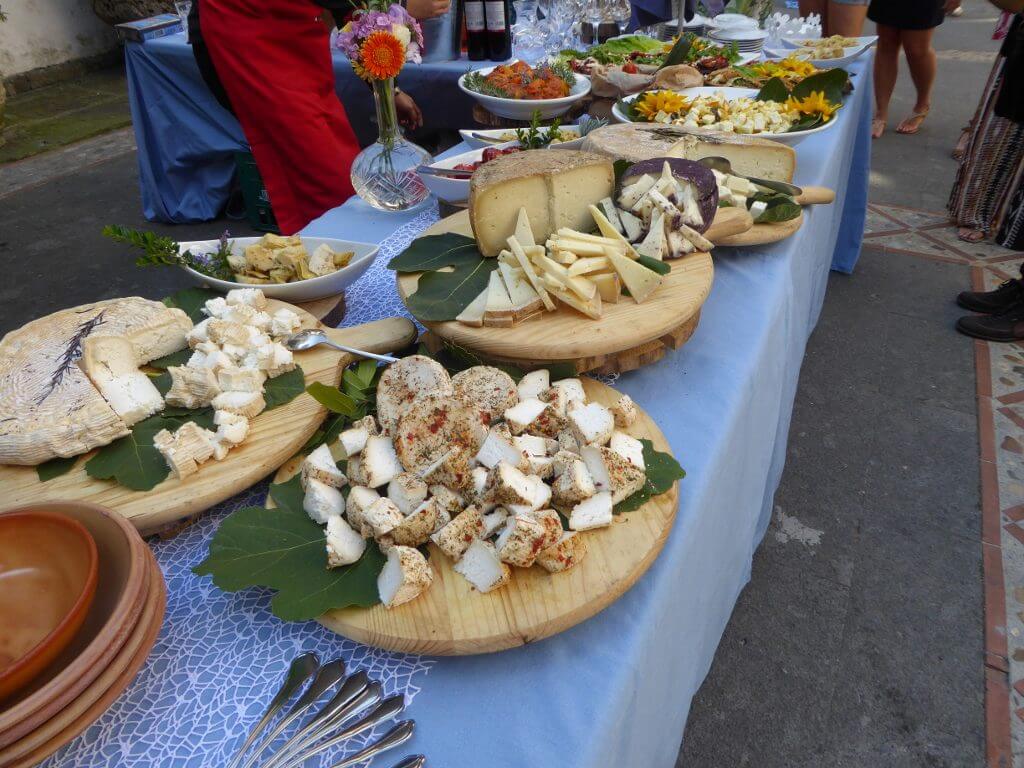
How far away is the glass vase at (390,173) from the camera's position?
6.56 ft

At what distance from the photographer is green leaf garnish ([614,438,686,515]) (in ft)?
3.09

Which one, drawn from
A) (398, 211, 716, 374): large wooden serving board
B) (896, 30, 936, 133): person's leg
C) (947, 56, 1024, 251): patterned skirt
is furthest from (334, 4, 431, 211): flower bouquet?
(896, 30, 936, 133): person's leg

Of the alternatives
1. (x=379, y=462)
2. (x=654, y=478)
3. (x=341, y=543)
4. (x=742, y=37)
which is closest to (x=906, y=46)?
(x=742, y=37)

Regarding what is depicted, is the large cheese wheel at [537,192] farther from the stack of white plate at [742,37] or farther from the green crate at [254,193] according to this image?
the green crate at [254,193]

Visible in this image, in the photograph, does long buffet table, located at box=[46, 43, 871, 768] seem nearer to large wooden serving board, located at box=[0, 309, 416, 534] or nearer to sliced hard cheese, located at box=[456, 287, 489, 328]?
large wooden serving board, located at box=[0, 309, 416, 534]

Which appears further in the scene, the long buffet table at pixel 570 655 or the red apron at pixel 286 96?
the red apron at pixel 286 96

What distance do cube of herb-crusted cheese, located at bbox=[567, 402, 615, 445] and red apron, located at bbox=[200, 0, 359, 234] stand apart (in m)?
2.43

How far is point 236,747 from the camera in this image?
76 cm

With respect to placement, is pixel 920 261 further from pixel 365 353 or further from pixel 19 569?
pixel 19 569

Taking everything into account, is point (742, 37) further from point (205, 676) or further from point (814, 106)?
point (205, 676)

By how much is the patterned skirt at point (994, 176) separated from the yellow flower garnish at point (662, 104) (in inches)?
112

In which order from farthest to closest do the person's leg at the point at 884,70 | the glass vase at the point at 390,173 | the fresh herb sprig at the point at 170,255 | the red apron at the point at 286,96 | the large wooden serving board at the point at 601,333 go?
the person's leg at the point at 884,70 → the red apron at the point at 286,96 → the glass vase at the point at 390,173 → the fresh herb sprig at the point at 170,255 → the large wooden serving board at the point at 601,333

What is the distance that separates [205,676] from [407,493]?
345 millimetres

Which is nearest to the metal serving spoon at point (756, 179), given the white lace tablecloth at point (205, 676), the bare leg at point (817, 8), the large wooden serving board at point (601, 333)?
the large wooden serving board at point (601, 333)
